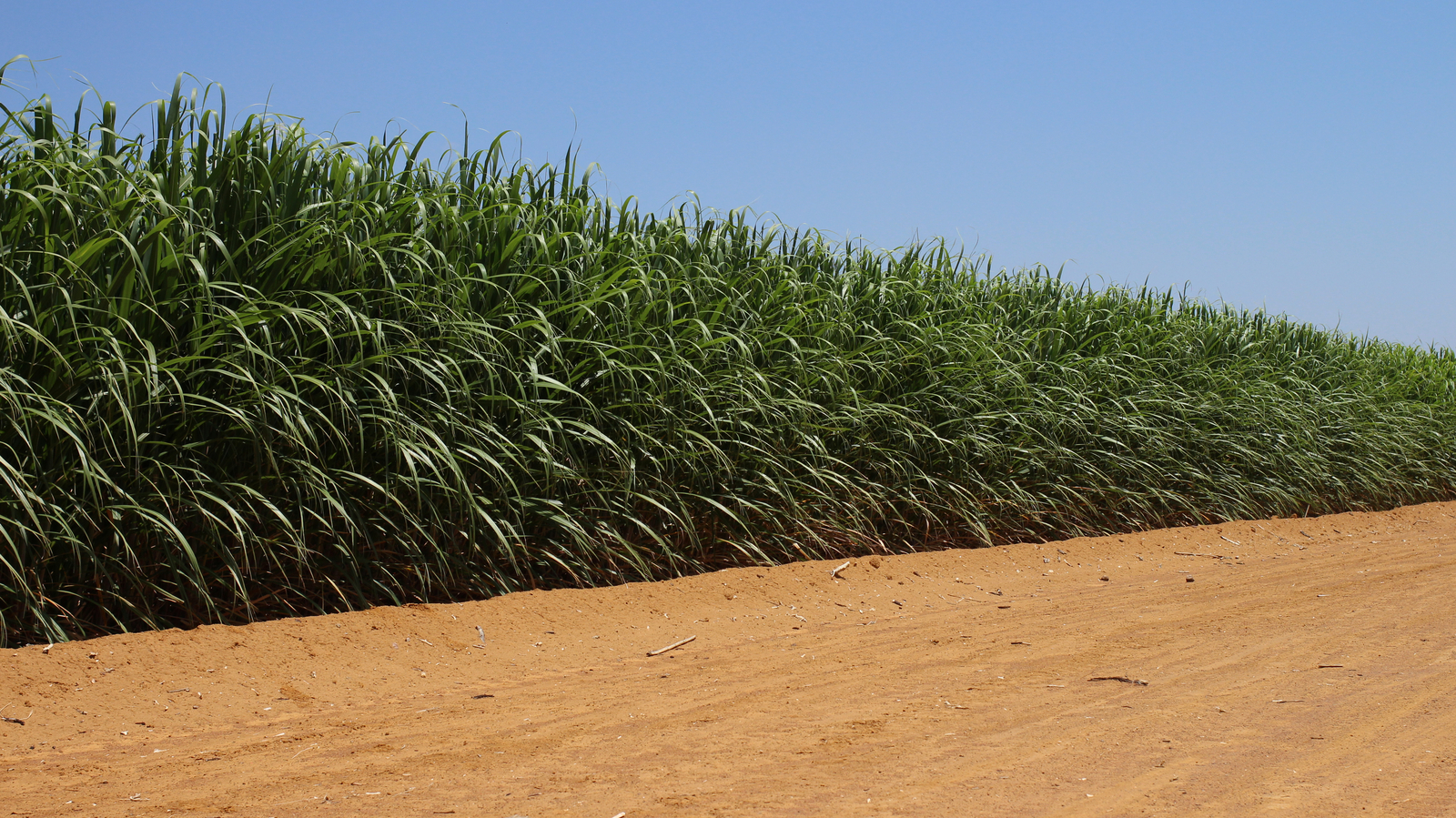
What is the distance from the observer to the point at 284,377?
3564 millimetres

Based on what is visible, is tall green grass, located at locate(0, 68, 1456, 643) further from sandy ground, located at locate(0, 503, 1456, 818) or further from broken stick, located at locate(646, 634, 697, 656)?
broken stick, located at locate(646, 634, 697, 656)

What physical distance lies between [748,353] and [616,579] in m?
1.33

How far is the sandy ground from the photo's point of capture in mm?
2180

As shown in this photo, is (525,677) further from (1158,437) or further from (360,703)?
(1158,437)

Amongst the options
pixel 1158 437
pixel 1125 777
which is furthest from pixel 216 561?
pixel 1158 437

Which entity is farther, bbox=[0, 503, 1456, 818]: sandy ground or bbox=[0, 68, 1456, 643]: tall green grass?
bbox=[0, 68, 1456, 643]: tall green grass

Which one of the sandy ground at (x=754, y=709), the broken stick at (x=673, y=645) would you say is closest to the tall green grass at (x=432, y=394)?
the sandy ground at (x=754, y=709)

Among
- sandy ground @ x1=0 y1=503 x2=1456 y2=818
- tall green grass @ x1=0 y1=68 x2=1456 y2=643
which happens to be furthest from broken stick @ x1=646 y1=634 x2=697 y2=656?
tall green grass @ x1=0 y1=68 x2=1456 y2=643

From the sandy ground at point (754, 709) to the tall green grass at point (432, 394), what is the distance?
0.31 metres

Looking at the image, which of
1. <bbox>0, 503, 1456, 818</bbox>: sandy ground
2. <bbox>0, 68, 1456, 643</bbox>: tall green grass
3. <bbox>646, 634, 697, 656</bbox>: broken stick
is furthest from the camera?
<bbox>646, 634, 697, 656</bbox>: broken stick

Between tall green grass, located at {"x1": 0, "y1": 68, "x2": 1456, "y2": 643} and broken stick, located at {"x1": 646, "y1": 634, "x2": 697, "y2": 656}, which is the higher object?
tall green grass, located at {"x1": 0, "y1": 68, "x2": 1456, "y2": 643}

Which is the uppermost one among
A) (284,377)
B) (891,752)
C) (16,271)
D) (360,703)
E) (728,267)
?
(728,267)

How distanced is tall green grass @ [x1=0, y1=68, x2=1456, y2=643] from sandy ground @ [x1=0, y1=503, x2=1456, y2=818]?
308 mm

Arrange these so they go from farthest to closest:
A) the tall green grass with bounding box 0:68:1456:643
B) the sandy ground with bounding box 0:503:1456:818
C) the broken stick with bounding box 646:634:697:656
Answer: the broken stick with bounding box 646:634:697:656, the tall green grass with bounding box 0:68:1456:643, the sandy ground with bounding box 0:503:1456:818
